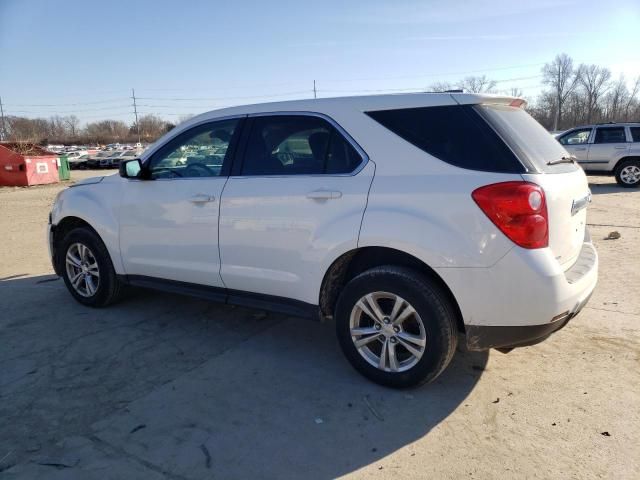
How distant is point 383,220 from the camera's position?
10.1 feet

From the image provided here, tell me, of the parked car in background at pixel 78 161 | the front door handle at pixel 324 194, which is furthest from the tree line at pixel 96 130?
the front door handle at pixel 324 194

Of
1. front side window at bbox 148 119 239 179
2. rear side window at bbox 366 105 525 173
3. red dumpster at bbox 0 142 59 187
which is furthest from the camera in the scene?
red dumpster at bbox 0 142 59 187

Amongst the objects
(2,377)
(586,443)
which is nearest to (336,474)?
(586,443)

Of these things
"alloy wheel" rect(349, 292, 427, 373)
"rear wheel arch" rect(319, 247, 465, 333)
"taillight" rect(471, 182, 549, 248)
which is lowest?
"alloy wheel" rect(349, 292, 427, 373)

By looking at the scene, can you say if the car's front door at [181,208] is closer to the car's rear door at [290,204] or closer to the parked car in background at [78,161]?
the car's rear door at [290,204]

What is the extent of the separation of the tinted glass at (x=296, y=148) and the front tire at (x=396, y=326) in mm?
807

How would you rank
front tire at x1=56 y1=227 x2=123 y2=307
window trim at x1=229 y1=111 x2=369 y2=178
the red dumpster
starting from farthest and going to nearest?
the red dumpster → front tire at x1=56 y1=227 x2=123 y2=307 → window trim at x1=229 y1=111 x2=369 y2=178

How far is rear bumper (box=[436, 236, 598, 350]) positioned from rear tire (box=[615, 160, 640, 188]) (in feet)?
44.5

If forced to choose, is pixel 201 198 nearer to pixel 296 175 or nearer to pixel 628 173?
pixel 296 175

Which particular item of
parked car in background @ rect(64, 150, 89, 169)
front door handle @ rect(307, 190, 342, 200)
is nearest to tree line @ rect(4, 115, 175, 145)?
parked car in background @ rect(64, 150, 89, 169)

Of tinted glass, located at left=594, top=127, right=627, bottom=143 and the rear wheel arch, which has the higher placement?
tinted glass, located at left=594, top=127, right=627, bottom=143

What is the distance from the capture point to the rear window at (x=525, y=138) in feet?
9.52

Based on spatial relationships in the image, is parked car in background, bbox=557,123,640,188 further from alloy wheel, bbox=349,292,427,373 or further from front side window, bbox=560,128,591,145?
alloy wheel, bbox=349,292,427,373

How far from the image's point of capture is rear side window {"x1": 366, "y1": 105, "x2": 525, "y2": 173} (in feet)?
9.34
